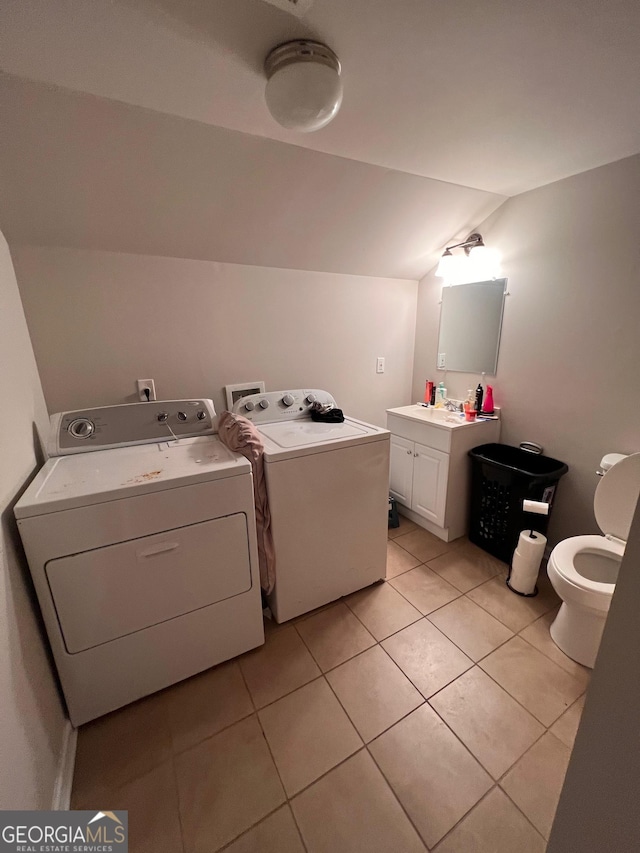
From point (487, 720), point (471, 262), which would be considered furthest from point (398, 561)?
point (471, 262)

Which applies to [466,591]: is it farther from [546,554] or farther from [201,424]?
[201,424]

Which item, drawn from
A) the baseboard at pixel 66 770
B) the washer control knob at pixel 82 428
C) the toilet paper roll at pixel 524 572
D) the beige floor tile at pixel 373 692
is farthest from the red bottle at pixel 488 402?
the baseboard at pixel 66 770

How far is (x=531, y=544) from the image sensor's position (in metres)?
1.75

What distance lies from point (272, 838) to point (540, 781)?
2.81 feet

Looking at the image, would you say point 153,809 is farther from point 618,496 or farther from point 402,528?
point 618,496

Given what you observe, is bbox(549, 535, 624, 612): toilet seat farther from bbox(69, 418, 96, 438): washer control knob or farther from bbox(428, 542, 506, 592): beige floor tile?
bbox(69, 418, 96, 438): washer control knob

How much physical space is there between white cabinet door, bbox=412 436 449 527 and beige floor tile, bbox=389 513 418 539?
15cm

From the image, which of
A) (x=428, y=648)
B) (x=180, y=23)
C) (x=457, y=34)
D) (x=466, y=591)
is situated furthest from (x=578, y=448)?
(x=180, y=23)

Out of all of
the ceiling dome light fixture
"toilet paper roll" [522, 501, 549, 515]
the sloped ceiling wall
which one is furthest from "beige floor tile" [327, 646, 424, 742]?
the sloped ceiling wall

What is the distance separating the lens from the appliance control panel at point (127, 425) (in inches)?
56.6

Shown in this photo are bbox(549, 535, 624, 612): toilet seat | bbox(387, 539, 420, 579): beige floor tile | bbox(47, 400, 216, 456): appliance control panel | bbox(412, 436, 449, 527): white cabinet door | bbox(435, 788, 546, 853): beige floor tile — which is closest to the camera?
bbox(435, 788, 546, 853): beige floor tile

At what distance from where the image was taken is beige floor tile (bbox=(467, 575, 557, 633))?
5.46ft

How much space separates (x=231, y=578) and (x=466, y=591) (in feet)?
4.29

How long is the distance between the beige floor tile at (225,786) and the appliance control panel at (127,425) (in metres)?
1.22
